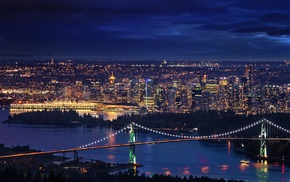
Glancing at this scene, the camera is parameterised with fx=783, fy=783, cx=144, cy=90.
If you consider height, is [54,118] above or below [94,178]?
above

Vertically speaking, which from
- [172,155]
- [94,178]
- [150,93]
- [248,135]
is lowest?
[94,178]

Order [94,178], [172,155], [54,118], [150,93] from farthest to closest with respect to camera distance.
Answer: [150,93] → [54,118] → [172,155] → [94,178]

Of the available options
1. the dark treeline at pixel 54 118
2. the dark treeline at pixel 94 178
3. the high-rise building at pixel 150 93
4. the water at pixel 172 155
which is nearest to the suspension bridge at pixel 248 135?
the water at pixel 172 155

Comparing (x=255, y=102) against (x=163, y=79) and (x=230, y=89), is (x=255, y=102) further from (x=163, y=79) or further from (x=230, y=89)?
(x=163, y=79)

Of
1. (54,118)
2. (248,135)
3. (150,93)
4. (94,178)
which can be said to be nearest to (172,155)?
(248,135)

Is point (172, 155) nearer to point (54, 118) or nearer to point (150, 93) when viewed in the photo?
point (54, 118)

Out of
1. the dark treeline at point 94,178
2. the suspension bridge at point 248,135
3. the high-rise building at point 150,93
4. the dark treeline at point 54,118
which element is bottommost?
the dark treeline at point 94,178

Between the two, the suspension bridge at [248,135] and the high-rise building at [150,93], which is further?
the high-rise building at [150,93]

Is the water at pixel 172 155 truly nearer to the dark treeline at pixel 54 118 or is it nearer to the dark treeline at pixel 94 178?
the dark treeline at pixel 94 178

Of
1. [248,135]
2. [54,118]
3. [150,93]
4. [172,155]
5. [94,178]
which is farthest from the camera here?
[150,93]
